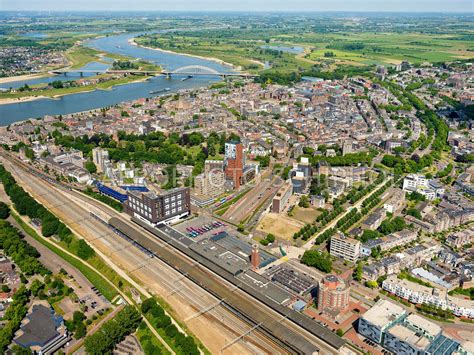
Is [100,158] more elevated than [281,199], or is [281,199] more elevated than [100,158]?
[281,199]

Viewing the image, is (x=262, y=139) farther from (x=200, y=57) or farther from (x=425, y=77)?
(x=200, y=57)

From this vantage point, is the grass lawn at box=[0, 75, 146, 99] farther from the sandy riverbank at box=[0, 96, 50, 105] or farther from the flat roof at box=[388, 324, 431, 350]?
the flat roof at box=[388, 324, 431, 350]

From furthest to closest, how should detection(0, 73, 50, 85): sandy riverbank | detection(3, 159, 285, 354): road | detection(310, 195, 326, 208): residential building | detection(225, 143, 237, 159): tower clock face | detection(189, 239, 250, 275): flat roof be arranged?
detection(0, 73, 50, 85): sandy riverbank, detection(225, 143, 237, 159): tower clock face, detection(310, 195, 326, 208): residential building, detection(189, 239, 250, 275): flat roof, detection(3, 159, 285, 354): road

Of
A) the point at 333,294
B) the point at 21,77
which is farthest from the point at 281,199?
the point at 21,77

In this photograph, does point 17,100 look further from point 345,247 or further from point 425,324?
point 425,324

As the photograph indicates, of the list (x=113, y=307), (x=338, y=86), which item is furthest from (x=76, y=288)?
(x=338, y=86)

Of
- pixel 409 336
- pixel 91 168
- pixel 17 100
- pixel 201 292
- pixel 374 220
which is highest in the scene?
pixel 409 336

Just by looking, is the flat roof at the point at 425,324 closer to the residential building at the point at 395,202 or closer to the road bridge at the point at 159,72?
the residential building at the point at 395,202

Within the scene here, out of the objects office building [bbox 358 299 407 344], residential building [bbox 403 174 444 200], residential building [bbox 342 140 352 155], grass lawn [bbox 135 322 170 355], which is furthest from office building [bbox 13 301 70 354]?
residential building [bbox 342 140 352 155]
